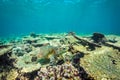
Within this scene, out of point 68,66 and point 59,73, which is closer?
point 59,73

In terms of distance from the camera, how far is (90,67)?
344 centimetres

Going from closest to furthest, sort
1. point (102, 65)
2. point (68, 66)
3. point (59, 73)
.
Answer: point (102, 65) < point (59, 73) < point (68, 66)

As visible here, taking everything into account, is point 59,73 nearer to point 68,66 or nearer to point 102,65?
point 68,66

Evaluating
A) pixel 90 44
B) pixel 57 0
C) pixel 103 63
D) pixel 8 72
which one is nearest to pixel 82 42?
pixel 90 44

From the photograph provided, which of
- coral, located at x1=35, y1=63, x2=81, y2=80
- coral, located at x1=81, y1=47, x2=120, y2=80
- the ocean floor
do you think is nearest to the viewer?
coral, located at x1=81, y1=47, x2=120, y2=80

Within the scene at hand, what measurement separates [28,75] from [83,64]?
169cm

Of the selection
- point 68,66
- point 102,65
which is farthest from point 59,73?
point 102,65

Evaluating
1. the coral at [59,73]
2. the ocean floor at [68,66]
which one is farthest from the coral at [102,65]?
the coral at [59,73]

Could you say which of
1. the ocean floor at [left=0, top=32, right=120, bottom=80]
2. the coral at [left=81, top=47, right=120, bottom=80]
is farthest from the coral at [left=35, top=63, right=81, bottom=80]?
the coral at [left=81, top=47, right=120, bottom=80]

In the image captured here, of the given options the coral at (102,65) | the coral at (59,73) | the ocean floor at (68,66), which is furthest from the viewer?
the coral at (59,73)

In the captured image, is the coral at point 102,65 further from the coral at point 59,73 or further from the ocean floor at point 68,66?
the coral at point 59,73

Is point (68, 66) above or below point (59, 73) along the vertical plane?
above

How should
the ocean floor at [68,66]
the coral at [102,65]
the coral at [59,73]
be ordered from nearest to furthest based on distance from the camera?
the coral at [102,65] < the ocean floor at [68,66] < the coral at [59,73]

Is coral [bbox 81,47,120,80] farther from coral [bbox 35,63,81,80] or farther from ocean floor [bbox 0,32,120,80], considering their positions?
coral [bbox 35,63,81,80]
